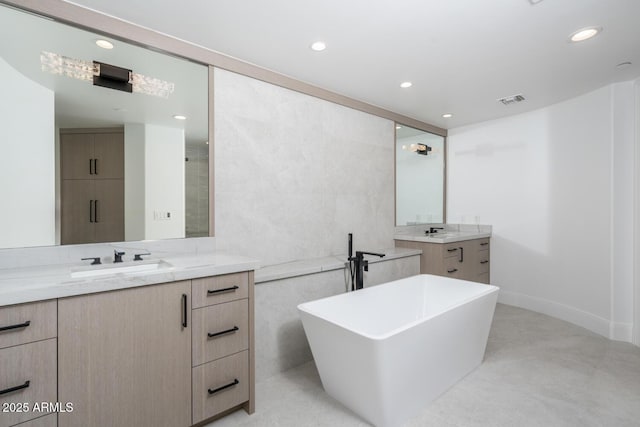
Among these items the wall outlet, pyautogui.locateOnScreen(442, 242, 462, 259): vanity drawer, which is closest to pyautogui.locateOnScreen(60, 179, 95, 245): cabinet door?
the wall outlet

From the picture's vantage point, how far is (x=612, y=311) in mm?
3021

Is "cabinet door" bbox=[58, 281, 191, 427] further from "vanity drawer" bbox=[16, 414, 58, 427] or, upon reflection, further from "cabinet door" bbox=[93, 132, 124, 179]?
"cabinet door" bbox=[93, 132, 124, 179]

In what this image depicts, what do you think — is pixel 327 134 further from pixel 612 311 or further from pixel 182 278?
pixel 612 311

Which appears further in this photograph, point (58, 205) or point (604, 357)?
point (604, 357)

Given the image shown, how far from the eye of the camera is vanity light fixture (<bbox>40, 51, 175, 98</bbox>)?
179 cm

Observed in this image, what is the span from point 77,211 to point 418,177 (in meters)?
3.83

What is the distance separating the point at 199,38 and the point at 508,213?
4.10 meters

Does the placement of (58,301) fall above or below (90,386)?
above

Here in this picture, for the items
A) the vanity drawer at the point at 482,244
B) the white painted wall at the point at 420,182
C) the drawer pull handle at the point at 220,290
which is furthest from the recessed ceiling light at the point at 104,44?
the vanity drawer at the point at 482,244

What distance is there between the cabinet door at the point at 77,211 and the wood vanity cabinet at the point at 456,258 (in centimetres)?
313

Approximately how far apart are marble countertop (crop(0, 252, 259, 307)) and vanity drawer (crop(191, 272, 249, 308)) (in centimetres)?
4

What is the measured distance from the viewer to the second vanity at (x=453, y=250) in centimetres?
356

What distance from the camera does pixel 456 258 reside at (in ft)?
12.2

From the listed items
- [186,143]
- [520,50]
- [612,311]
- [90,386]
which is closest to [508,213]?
[612,311]
